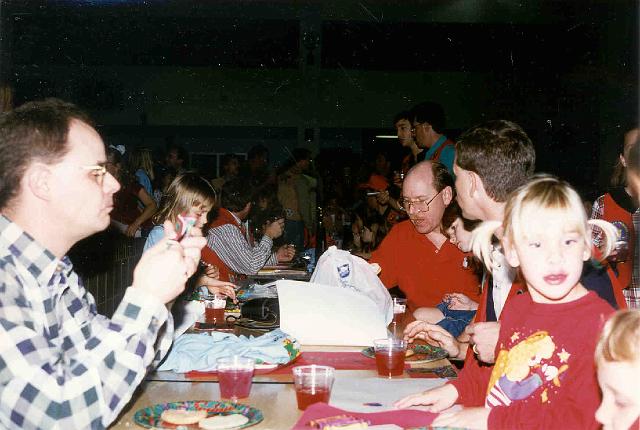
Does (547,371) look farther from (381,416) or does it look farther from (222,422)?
(222,422)

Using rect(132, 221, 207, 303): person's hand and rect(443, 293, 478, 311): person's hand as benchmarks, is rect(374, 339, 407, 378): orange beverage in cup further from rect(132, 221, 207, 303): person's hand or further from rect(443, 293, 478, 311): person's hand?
rect(443, 293, 478, 311): person's hand

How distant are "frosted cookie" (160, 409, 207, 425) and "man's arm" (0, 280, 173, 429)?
13cm

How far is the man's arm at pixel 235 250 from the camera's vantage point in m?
4.42

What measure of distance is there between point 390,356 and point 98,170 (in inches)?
36.0

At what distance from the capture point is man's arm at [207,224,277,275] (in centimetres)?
442

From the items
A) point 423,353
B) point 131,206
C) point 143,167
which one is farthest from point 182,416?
point 143,167

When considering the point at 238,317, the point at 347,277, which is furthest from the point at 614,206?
the point at 238,317

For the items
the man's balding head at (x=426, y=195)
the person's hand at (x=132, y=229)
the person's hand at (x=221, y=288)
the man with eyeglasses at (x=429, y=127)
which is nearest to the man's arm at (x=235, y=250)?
the person's hand at (x=221, y=288)

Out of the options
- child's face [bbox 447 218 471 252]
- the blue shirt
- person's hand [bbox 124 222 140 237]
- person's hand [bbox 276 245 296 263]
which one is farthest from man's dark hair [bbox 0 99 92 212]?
person's hand [bbox 124 222 140 237]

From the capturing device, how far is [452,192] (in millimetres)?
3561

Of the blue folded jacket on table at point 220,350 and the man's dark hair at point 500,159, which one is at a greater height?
the man's dark hair at point 500,159

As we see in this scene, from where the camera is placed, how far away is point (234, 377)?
1646 mm

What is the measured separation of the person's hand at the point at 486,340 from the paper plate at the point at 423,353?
191mm

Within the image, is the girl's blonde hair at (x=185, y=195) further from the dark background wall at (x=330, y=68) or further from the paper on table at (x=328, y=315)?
the dark background wall at (x=330, y=68)
